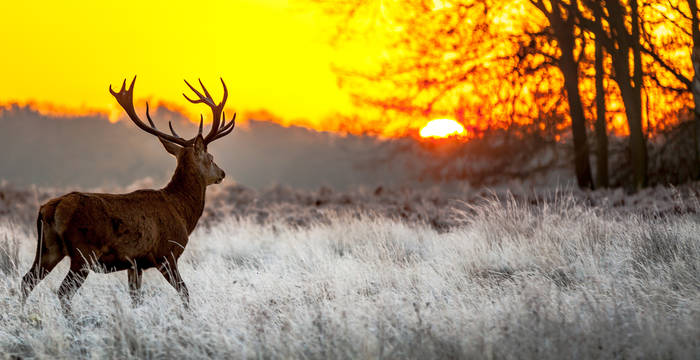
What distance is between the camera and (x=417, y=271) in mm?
7340

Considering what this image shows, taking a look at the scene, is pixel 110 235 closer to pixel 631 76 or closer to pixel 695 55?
pixel 695 55

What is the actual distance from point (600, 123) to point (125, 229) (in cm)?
1293

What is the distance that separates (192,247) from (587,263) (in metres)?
6.06

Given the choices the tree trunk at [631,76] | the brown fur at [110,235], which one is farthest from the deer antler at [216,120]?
the tree trunk at [631,76]

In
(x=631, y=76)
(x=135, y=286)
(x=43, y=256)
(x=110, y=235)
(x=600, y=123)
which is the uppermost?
(x=631, y=76)

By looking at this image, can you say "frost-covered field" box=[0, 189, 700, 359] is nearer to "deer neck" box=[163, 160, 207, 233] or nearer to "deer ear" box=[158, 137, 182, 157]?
"deer neck" box=[163, 160, 207, 233]

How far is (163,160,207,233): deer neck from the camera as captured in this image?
6902 mm

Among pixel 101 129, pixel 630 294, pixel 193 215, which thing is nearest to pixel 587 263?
pixel 630 294

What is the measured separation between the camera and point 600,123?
16844 millimetres

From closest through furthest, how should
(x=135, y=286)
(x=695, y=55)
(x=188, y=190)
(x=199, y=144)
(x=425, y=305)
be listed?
(x=425, y=305), (x=135, y=286), (x=199, y=144), (x=188, y=190), (x=695, y=55)

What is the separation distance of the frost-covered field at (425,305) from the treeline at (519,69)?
6093 millimetres

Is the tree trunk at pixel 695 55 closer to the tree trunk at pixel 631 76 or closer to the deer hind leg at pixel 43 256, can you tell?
the tree trunk at pixel 631 76

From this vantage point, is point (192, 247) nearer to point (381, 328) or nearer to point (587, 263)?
point (587, 263)

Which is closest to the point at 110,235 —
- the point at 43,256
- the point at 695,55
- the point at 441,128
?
the point at 43,256
